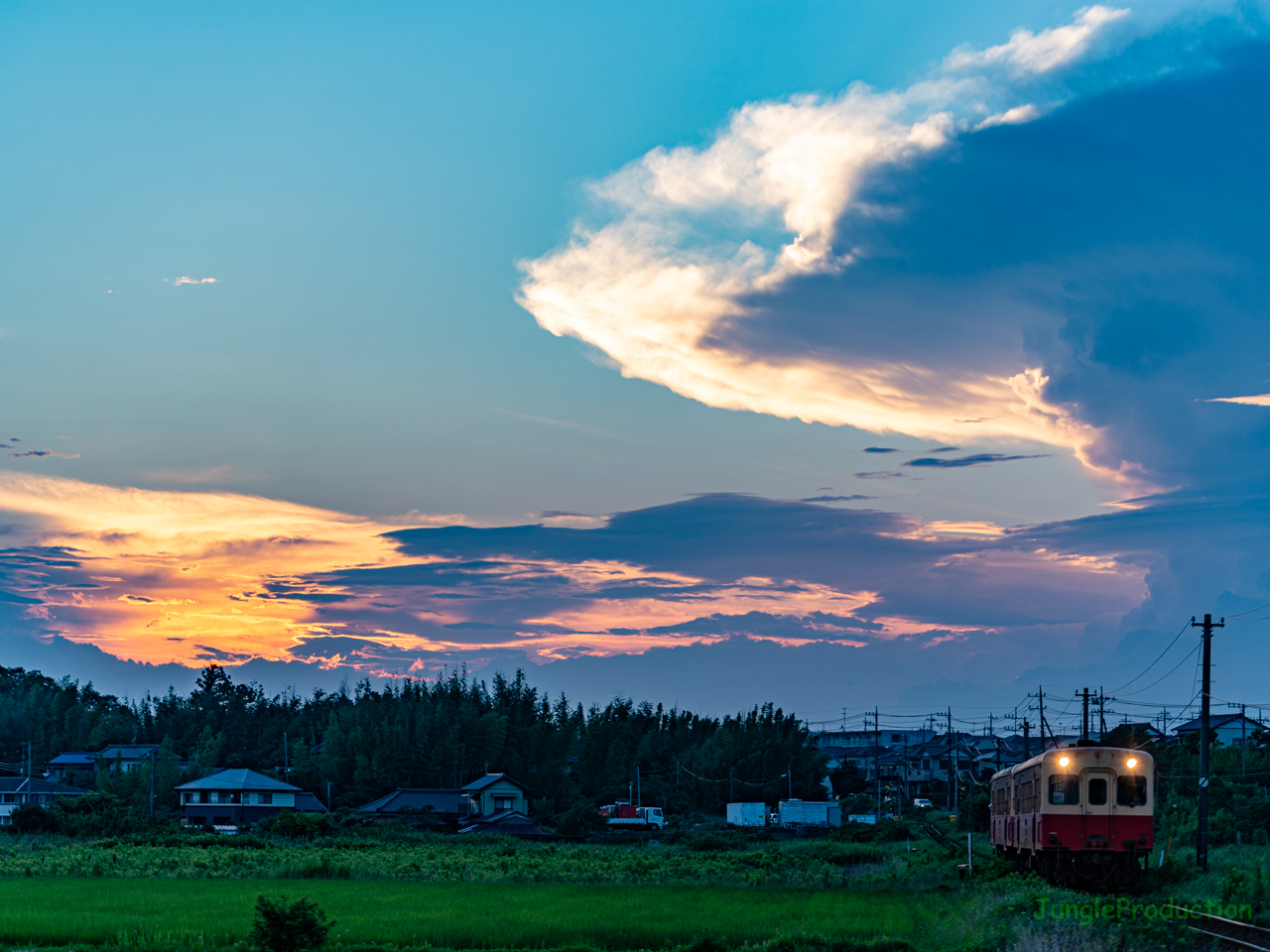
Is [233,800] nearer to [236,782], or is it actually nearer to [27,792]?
[236,782]

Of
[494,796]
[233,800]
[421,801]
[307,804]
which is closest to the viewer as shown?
[233,800]

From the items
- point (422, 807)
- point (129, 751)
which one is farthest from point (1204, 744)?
point (129, 751)

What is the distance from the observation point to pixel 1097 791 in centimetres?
3159

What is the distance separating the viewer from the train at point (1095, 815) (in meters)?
31.2

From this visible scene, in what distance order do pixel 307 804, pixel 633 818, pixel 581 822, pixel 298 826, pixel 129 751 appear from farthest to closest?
pixel 129 751 → pixel 633 818 → pixel 307 804 → pixel 581 822 → pixel 298 826

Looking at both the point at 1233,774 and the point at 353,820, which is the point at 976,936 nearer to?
the point at 1233,774

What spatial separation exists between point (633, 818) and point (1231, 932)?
81872 millimetres

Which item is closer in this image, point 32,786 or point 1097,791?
point 1097,791

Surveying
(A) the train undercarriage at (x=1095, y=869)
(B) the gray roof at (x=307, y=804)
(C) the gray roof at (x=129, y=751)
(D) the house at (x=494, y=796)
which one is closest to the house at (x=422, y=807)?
(D) the house at (x=494, y=796)

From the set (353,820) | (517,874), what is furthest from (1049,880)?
(353,820)

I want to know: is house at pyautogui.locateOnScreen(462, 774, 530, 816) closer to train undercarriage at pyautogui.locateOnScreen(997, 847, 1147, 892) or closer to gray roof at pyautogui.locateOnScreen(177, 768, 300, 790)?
gray roof at pyautogui.locateOnScreen(177, 768, 300, 790)

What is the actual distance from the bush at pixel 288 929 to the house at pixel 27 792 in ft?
300

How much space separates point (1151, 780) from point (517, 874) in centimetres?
2615

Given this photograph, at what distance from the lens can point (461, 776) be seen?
11944cm
